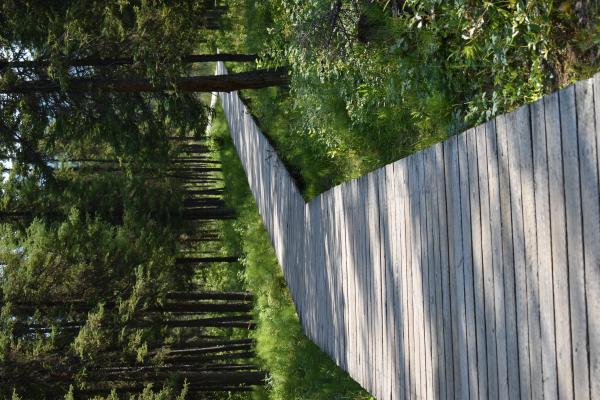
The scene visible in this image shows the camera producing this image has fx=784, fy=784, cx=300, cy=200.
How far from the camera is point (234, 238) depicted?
22641 mm

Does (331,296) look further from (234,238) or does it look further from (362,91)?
(234,238)

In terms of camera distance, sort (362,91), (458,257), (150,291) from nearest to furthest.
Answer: (458,257), (362,91), (150,291)

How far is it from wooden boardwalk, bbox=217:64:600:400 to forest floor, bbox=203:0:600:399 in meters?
1.22

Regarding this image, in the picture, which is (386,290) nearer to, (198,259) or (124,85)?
(124,85)

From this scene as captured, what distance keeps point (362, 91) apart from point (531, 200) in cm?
569

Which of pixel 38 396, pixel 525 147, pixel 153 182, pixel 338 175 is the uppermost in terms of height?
pixel 153 182

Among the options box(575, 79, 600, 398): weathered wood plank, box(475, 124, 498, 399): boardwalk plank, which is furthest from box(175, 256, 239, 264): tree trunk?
box(575, 79, 600, 398): weathered wood plank

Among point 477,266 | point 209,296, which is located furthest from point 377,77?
point 209,296

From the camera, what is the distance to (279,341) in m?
14.3

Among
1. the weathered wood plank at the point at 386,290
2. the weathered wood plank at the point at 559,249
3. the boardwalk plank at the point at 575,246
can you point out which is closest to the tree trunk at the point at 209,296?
the weathered wood plank at the point at 386,290

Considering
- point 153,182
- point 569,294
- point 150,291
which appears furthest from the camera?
point 153,182

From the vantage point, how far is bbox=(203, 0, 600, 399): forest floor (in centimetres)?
633

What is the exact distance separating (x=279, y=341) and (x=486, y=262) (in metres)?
10.0

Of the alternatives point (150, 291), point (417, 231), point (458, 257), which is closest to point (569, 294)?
point (458, 257)
